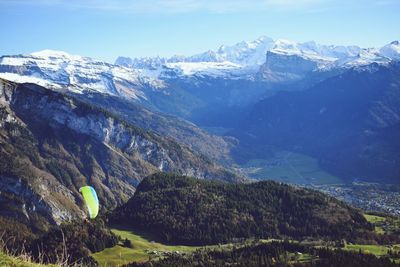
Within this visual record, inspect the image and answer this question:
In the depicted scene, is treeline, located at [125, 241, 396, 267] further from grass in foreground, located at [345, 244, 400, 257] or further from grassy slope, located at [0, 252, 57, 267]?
grassy slope, located at [0, 252, 57, 267]

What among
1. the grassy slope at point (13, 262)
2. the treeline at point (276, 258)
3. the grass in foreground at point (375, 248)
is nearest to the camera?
the grassy slope at point (13, 262)

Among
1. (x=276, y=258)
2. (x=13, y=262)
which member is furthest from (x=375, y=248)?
(x=13, y=262)

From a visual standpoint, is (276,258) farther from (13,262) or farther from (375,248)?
(13,262)

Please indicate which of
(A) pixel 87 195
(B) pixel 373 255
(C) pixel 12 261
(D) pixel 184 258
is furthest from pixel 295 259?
(C) pixel 12 261

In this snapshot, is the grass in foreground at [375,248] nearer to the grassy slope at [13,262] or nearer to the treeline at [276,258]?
the treeline at [276,258]

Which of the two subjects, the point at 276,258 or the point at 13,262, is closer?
the point at 13,262

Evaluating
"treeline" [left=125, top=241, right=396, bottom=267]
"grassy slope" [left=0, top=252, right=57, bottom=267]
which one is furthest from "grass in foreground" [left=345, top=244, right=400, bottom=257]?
"grassy slope" [left=0, top=252, right=57, bottom=267]

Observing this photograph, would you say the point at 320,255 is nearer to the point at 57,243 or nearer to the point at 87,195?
the point at 57,243

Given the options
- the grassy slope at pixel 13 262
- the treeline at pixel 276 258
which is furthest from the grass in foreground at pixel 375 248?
the grassy slope at pixel 13 262
